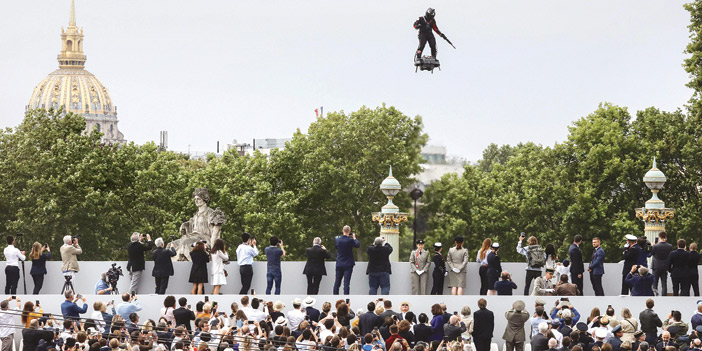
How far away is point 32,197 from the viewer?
69000 mm

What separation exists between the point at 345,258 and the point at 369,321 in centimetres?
572

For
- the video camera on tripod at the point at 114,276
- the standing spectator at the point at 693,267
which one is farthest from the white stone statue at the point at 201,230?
the standing spectator at the point at 693,267

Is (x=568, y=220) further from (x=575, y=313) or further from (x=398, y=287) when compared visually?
(x=575, y=313)

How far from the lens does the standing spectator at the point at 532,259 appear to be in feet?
112

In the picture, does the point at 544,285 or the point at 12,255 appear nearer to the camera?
the point at 544,285

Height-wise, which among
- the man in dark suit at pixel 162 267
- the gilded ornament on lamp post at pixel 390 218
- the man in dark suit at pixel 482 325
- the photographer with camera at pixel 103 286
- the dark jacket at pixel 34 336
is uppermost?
the gilded ornament on lamp post at pixel 390 218

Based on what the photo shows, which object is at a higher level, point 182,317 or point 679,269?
point 679,269

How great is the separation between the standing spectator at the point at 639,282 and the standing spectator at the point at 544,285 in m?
1.60

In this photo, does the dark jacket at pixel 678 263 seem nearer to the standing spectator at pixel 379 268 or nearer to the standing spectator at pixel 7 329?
the standing spectator at pixel 379 268

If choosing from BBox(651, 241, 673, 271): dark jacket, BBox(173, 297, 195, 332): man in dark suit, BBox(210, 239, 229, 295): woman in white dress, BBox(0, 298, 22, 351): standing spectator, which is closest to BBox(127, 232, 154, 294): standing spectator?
BBox(210, 239, 229, 295): woman in white dress

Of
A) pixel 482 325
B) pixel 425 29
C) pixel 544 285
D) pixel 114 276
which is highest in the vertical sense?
pixel 425 29

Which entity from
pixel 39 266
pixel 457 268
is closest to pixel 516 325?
pixel 457 268

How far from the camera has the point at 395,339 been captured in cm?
2719

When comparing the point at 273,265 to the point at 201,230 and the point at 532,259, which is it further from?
the point at 532,259
